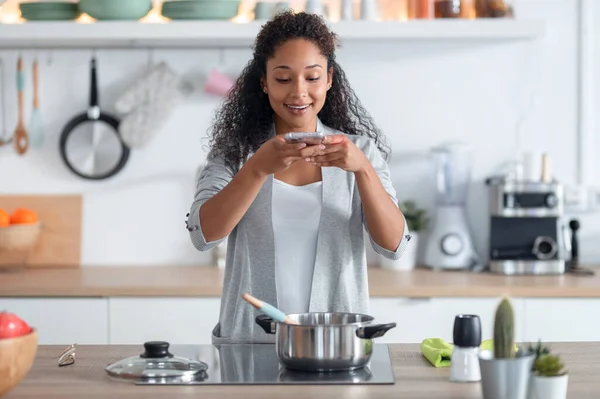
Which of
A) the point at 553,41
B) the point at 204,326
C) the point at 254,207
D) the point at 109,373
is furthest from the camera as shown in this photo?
the point at 553,41

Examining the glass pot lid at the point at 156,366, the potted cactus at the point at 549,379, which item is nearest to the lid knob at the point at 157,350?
the glass pot lid at the point at 156,366

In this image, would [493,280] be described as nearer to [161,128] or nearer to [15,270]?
[161,128]

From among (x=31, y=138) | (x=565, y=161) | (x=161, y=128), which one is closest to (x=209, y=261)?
(x=161, y=128)

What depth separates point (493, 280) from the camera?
3.35m

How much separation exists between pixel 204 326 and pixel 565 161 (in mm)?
1609

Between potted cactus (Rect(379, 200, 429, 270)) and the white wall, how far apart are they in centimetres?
10

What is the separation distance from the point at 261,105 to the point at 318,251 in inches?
15.7

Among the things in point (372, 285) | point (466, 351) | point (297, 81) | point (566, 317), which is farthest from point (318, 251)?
point (566, 317)

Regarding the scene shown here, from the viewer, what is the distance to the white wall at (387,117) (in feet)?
12.4

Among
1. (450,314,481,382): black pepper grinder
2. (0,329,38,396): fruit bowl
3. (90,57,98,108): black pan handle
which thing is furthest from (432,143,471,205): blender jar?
(0,329,38,396): fruit bowl

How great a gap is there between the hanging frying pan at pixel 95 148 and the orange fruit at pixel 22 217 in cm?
28

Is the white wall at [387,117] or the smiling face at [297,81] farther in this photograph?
the white wall at [387,117]

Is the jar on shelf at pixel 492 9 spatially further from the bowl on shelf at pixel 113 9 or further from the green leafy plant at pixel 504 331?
the green leafy plant at pixel 504 331

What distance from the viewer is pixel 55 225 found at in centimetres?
380
